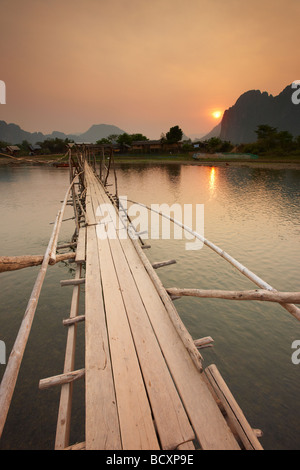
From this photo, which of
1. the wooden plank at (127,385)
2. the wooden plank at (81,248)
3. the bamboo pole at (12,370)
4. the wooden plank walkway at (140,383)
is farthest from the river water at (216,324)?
the bamboo pole at (12,370)

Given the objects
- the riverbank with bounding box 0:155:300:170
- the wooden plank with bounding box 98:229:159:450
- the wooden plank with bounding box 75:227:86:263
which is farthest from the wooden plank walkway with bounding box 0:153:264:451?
the riverbank with bounding box 0:155:300:170

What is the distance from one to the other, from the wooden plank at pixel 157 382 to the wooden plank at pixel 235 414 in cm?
47

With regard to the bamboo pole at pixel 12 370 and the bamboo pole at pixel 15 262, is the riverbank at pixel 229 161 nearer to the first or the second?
the bamboo pole at pixel 15 262

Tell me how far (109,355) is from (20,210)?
757 inches

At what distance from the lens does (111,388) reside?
8.41 feet

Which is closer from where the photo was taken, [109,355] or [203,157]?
[109,355]

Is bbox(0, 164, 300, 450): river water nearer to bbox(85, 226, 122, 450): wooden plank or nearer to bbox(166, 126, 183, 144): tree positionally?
bbox(85, 226, 122, 450): wooden plank

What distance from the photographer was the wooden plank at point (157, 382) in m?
2.15

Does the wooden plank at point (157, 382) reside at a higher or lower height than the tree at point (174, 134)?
lower

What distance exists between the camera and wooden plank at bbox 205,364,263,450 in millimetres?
2066

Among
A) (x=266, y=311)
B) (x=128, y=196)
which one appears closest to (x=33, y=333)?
(x=266, y=311)

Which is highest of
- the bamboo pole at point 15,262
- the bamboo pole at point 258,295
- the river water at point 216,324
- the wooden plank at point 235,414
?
the bamboo pole at point 15,262

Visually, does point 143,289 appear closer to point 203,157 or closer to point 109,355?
point 109,355

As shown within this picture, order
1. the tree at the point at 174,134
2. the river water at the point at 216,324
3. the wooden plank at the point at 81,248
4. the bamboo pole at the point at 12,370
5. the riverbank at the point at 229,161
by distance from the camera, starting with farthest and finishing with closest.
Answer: the tree at the point at 174,134 → the riverbank at the point at 229,161 → the wooden plank at the point at 81,248 → the river water at the point at 216,324 → the bamboo pole at the point at 12,370
